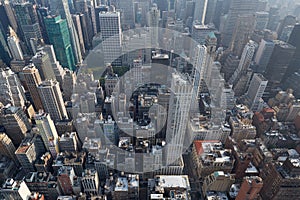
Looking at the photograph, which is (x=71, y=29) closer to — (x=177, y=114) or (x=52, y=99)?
(x=52, y=99)

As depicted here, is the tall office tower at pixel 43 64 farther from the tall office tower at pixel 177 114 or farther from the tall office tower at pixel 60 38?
the tall office tower at pixel 177 114

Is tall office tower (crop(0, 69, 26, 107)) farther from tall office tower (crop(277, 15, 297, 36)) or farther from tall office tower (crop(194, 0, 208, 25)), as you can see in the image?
tall office tower (crop(277, 15, 297, 36))

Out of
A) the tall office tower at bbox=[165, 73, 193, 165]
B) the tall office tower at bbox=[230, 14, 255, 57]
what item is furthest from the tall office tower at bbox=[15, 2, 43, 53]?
the tall office tower at bbox=[230, 14, 255, 57]

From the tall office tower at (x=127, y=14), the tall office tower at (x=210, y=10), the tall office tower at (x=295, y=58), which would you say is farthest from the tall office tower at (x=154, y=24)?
the tall office tower at (x=295, y=58)

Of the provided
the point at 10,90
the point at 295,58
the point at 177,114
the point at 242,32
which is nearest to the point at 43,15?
the point at 10,90

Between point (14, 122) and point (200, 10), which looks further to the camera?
point (200, 10)
